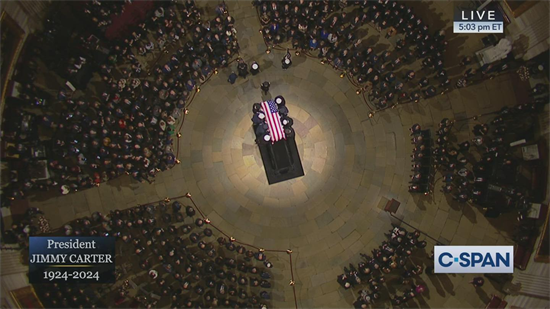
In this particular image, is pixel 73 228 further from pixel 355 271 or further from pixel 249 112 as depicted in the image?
pixel 355 271

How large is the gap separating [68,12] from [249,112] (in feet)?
40.0

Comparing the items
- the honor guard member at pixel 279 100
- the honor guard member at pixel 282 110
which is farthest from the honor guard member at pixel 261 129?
the honor guard member at pixel 279 100

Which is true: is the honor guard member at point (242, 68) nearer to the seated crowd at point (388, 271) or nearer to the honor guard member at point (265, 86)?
the honor guard member at point (265, 86)

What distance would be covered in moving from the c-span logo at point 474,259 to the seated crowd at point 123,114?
654 inches

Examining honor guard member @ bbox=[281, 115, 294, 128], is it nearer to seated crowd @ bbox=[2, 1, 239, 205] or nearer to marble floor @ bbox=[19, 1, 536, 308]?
marble floor @ bbox=[19, 1, 536, 308]

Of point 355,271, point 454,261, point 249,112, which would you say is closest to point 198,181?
point 249,112

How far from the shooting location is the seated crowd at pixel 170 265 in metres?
23.6

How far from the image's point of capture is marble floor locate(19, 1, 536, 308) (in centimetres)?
2502

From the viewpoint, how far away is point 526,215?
2444 centimetres

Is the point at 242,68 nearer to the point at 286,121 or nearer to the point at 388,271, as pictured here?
the point at 286,121

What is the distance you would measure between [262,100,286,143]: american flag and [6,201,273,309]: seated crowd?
21.2 ft

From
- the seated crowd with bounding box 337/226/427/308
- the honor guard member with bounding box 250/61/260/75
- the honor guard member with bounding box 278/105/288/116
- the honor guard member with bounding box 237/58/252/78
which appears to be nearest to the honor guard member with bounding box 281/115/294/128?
the honor guard member with bounding box 278/105/288/116

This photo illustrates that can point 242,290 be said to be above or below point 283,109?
below

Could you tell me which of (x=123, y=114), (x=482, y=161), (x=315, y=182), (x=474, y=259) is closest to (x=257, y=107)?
(x=315, y=182)
